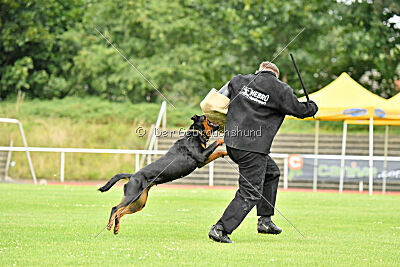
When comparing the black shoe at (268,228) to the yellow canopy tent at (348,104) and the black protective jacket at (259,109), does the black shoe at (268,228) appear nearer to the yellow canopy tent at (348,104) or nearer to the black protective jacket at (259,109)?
the black protective jacket at (259,109)

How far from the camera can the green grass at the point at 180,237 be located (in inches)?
230

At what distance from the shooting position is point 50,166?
22641 mm

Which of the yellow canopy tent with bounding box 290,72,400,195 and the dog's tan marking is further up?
the yellow canopy tent with bounding box 290,72,400,195

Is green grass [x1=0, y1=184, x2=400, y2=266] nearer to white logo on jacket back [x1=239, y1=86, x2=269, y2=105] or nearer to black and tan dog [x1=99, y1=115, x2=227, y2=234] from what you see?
black and tan dog [x1=99, y1=115, x2=227, y2=234]

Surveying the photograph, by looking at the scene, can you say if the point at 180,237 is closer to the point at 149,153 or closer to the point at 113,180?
the point at 113,180

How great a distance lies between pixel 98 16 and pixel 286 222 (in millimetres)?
20907

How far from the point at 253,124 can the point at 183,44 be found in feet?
70.3

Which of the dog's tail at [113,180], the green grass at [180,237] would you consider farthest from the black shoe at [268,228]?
the dog's tail at [113,180]

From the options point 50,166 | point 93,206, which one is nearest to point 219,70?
point 50,166

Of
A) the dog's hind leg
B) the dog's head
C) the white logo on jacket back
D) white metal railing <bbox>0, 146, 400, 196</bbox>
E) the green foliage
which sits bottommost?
white metal railing <bbox>0, 146, 400, 196</bbox>

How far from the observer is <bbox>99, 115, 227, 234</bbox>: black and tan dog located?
7270mm

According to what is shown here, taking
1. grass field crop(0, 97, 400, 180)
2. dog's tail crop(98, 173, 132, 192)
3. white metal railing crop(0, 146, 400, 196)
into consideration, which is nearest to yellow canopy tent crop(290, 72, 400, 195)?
white metal railing crop(0, 146, 400, 196)

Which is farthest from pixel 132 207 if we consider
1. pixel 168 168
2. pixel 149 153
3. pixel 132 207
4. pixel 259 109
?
pixel 149 153

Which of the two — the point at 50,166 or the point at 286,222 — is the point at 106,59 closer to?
the point at 50,166
